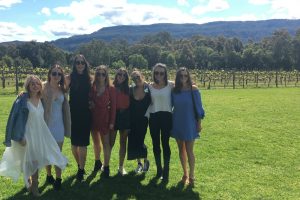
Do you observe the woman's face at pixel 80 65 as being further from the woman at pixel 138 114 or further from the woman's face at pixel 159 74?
the woman's face at pixel 159 74

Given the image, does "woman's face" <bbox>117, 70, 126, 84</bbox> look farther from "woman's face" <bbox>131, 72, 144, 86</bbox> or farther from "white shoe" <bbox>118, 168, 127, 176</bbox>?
"white shoe" <bbox>118, 168, 127, 176</bbox>

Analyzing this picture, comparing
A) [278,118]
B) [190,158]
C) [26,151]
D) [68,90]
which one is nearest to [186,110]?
[190,158]

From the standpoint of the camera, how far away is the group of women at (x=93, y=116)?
659 centimetres

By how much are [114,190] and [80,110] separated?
64.8 inches

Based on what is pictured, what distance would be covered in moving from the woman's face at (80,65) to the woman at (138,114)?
101cm

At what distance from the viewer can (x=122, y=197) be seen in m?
6.91

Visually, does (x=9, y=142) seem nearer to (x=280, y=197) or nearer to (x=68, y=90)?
(x=68, y=90)

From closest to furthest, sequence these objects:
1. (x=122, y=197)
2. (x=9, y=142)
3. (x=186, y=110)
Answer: (x=9, y=142) < (x=122, y=197) < (x=186, y=110)

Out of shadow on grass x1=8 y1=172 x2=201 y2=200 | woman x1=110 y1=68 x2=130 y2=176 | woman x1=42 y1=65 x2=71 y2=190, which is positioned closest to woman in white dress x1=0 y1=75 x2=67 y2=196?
woman x1=42 y1=65 x2=71 y2=190

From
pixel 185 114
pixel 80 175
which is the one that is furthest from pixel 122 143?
pixel 185 114

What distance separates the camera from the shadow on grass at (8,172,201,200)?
22.7ft

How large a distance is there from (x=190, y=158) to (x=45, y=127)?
2.88 metres

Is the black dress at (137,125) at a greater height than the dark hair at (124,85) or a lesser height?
lesser

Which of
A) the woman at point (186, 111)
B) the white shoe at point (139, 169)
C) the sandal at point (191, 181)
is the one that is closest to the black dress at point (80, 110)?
the white shoe at point (139, 169)
